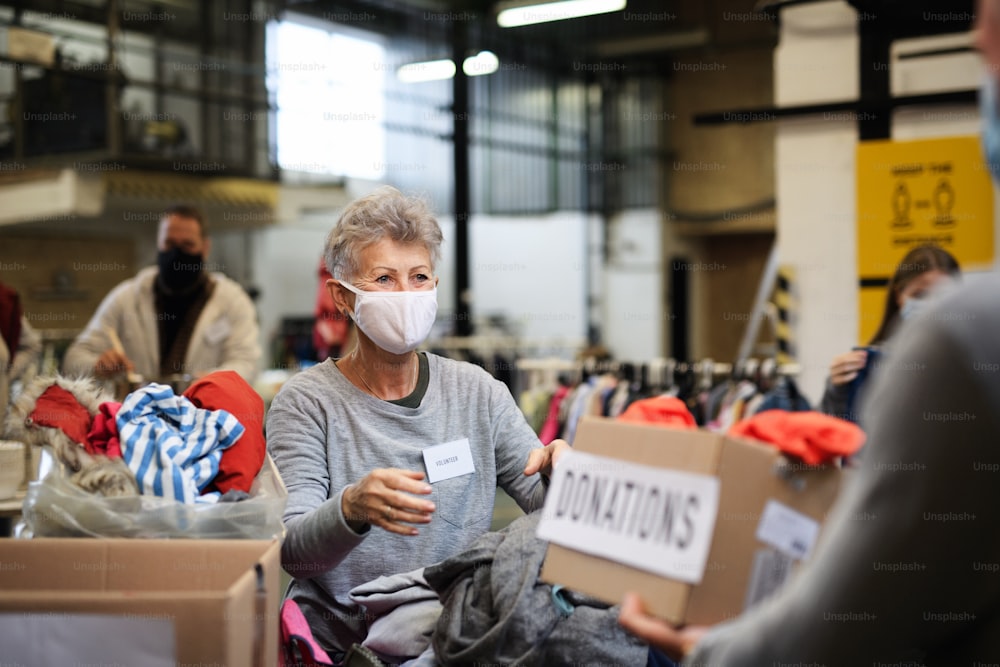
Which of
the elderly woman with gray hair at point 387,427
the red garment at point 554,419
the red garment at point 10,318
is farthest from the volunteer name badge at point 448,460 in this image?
the red garment at point 554,419

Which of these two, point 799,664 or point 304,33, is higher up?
point 304,33

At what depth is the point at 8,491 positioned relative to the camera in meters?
2.73

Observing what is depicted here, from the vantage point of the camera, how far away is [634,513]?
3.86ft

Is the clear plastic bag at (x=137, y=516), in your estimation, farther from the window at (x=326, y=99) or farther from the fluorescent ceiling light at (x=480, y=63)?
the fluorescent ceiling light at (x=480, y=63)

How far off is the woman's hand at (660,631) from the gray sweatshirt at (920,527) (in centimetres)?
16

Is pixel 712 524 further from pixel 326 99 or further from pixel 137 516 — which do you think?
pixel 326 99

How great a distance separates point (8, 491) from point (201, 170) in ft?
24.8

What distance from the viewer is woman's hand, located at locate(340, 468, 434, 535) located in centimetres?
161

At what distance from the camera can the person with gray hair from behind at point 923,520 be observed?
79 centimetres

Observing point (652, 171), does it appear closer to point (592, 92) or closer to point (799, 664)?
point (592, 92)

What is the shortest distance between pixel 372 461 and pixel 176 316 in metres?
2.98

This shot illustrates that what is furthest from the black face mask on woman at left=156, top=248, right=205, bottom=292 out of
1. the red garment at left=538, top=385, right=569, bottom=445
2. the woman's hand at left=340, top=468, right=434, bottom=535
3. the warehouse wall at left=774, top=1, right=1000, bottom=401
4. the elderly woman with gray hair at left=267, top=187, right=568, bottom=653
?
the warehouse wall at left=774, top=1, right=1000, bottom=401

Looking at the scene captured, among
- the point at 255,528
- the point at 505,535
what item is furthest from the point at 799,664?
the point at 255,528

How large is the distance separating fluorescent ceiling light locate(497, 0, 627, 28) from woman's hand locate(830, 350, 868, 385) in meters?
5.14
